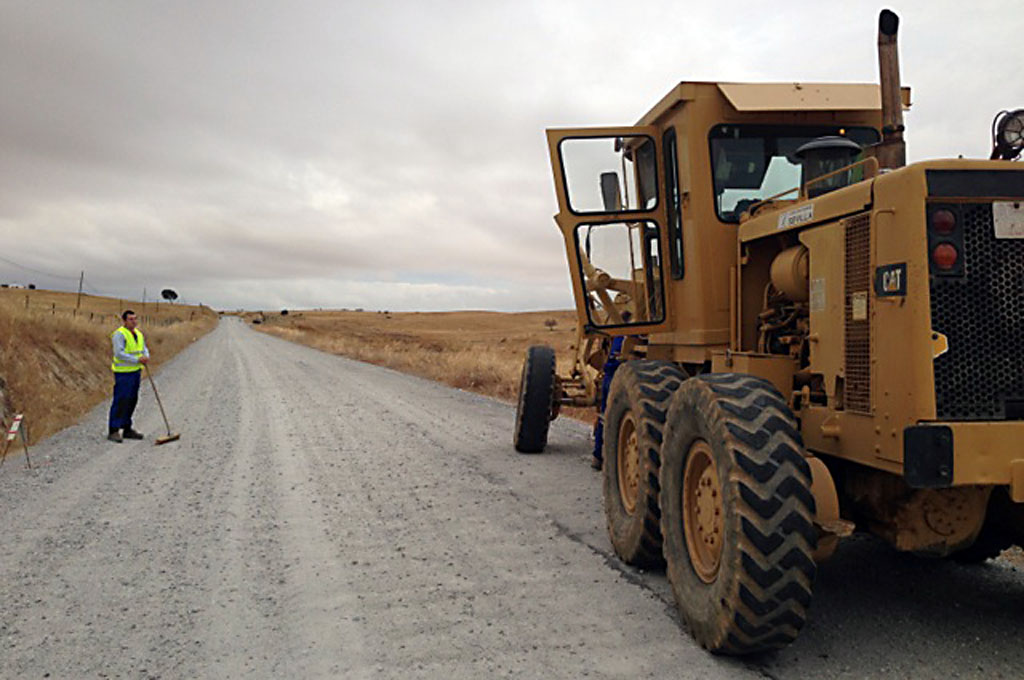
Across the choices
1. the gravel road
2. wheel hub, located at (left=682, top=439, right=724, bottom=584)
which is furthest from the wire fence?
wheel hub, located at (left=682, top=439, right=724, bottom=584)

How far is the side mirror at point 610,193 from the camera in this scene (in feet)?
22.5

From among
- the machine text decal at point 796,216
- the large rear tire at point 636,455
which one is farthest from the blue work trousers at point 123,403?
the machine text decal at point 796,216

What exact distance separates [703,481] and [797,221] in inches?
62.8

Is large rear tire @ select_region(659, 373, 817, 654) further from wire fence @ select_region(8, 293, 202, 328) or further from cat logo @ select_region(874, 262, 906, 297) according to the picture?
wire fence @ select_region(8, 293, 202, 328)

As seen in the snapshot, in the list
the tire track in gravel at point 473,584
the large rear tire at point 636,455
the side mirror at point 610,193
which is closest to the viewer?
the tire track in gravel at point 473,584

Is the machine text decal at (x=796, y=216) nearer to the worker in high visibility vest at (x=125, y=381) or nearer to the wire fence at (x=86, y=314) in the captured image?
the worker in high visibility vest at (x=125, y=381)

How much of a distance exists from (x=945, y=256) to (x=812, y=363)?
0.98 metres

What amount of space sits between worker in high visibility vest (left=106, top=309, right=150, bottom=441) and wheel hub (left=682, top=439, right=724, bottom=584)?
9077 mm

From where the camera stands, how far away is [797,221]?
175 inches

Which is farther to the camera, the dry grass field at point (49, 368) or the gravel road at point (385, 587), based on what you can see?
the dry grass field at point (49, 368)

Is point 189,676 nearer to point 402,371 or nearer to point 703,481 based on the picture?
point 703,481

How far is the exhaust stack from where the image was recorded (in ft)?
15.6

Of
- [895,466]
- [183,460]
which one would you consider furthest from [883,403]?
[183,460]

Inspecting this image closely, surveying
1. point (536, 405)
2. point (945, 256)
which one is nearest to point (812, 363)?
point (945, 256)
